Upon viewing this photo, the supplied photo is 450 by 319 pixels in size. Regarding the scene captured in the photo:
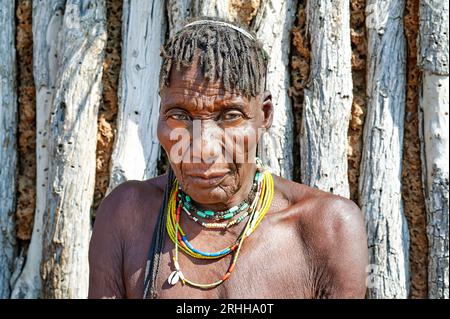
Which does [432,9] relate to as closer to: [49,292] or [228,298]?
[228,298]

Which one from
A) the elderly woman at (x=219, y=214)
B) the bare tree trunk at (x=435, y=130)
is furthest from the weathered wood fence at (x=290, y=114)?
the elderly woman at (x=219, y=214)

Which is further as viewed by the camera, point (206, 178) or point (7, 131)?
point (7, 131)

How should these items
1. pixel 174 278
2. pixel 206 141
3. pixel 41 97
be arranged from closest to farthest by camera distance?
pixel 206 141
pixel 174 278
pixel 41 97

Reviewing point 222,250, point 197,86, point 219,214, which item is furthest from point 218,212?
point 197,86

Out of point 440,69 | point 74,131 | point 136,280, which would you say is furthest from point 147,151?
point 440,69

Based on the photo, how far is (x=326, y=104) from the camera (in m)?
3.76

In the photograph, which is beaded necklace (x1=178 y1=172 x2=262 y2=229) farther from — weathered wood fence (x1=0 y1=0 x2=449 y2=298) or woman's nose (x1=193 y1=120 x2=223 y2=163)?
weathered wood fence (x1=0 y1=0 x2=449 y2=298)

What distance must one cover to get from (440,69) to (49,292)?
2.28 metres

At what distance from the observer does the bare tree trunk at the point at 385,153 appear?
3.79 meters

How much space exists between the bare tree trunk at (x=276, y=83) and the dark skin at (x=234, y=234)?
73 centimetres

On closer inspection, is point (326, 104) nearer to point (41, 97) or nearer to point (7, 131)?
point (41, 97)

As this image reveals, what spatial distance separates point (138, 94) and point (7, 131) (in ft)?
2.47

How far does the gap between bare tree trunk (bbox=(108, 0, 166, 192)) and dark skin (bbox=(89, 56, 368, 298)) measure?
813 mm

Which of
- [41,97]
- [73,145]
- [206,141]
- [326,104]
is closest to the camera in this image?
[206,141]
